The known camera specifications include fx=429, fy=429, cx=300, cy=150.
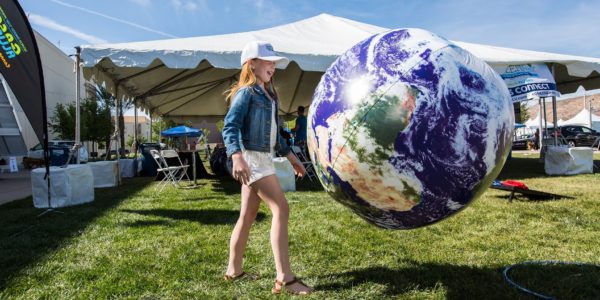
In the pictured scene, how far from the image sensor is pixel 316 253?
3.75 m

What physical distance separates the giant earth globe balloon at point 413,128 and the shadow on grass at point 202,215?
3115 millimetres

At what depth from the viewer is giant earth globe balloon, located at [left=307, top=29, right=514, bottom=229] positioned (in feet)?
7.13

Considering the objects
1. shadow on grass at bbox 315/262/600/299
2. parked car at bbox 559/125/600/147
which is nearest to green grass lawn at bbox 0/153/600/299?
shadow on grass at bbox 315/262/600/299

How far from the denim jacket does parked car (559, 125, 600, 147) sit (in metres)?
30.0

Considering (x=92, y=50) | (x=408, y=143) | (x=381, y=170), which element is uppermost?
(x=92, y=50)

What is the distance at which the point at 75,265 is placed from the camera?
359 cm

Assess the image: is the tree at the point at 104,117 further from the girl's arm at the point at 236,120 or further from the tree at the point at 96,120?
the girl's arm at the point at 236,120

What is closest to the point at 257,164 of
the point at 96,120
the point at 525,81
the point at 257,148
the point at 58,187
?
the point at 257,148

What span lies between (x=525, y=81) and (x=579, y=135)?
2308 cm

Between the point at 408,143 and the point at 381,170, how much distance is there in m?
0.20

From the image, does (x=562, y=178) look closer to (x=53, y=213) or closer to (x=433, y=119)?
(x=433, y=119)

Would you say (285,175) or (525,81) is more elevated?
(525,81)

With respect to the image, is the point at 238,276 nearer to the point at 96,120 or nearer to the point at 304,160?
the point at 304,160

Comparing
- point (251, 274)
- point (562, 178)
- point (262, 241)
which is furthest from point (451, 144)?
point (562, 178)
